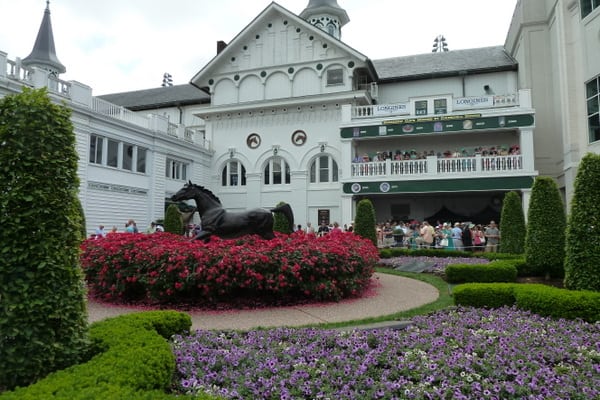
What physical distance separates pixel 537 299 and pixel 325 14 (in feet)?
133

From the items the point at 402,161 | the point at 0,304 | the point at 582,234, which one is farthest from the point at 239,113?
the point at 0,304

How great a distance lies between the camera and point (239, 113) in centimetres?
3481

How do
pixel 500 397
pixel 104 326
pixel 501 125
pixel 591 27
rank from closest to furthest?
pixel 500 397 < pixel 104 326 < pixel 591 27 < pixel 501 125

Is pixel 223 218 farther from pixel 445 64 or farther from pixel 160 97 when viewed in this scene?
pixel 160 97

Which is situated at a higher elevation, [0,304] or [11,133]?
[11,133]

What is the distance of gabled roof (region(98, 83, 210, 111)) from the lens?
39406 millimetres

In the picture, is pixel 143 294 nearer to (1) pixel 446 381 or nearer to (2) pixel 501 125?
(1) pixel 446 381

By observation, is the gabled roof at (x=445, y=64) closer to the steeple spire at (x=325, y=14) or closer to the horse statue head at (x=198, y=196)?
the steeple spire at (x=325, y=14)

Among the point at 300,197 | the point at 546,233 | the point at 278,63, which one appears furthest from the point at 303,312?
the point at 278,63

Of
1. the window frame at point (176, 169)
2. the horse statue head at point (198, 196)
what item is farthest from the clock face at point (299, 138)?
the horse statue head at point (198, 196)

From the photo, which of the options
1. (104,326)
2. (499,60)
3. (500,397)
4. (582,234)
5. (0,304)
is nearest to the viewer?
(0,304)

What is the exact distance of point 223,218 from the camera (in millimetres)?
11633

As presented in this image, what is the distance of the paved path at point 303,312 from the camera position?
730cm

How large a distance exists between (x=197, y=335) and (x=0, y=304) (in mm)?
2628
